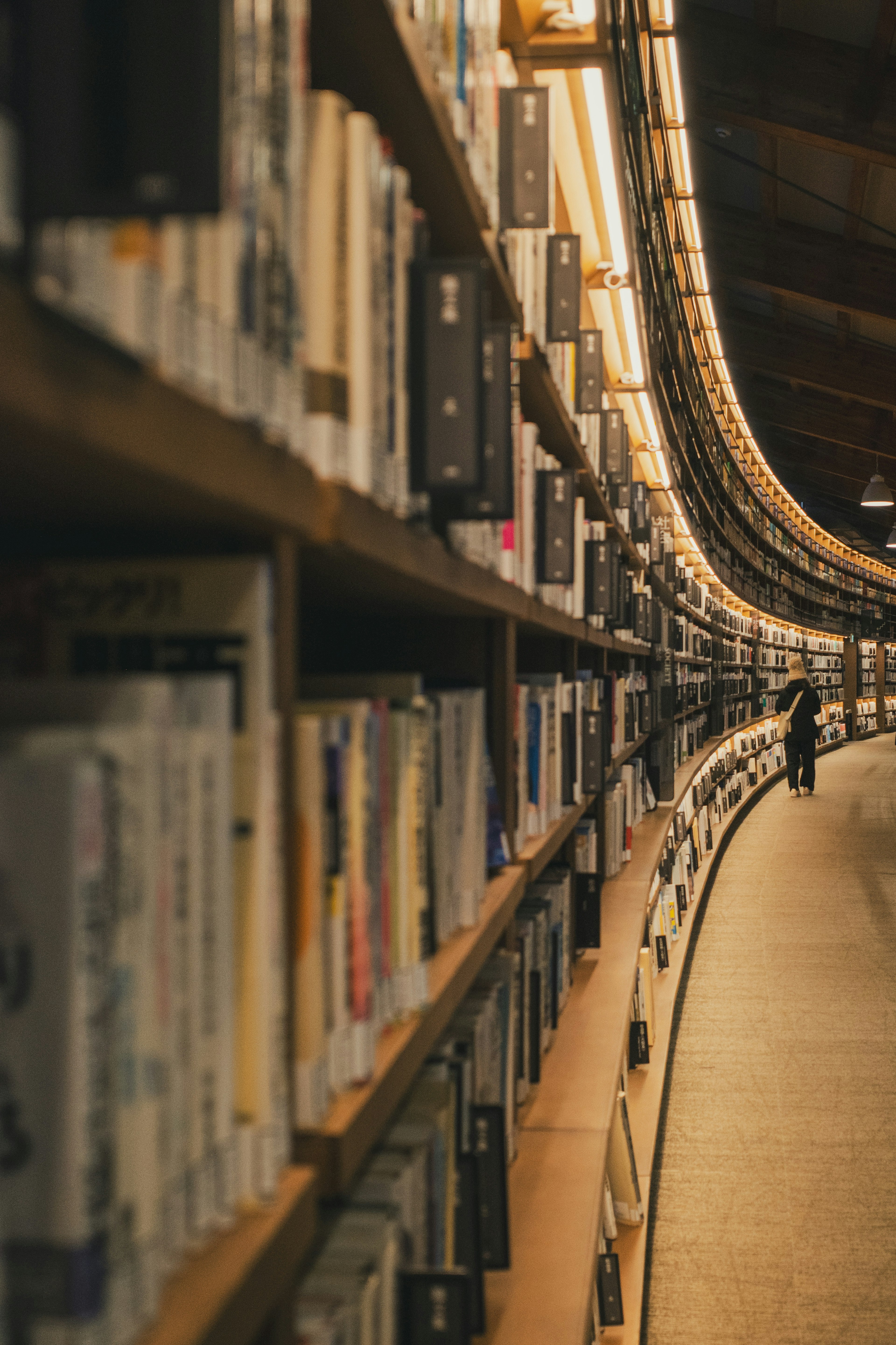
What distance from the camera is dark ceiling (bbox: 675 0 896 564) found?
6137 mm

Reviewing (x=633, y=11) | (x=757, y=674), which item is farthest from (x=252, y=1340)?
(x=757, y=674)

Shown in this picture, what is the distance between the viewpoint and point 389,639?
71.9 inches

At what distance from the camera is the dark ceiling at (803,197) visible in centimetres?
614

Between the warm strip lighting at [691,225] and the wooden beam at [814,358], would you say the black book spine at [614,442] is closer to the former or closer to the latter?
the warm strip lighting at [691,225]

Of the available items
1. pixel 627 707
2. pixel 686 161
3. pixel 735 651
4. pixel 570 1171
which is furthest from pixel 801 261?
pixel 570 1171

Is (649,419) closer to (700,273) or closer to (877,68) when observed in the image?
(877,68)

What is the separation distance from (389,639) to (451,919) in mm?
579

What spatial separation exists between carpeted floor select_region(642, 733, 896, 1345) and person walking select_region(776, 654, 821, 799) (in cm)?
467

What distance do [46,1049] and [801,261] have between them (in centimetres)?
917

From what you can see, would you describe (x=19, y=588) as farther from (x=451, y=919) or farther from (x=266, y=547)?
(x=451, y=919)

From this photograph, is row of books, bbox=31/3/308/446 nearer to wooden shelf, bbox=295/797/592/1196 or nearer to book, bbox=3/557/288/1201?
book, bbox=3/557/288/1201

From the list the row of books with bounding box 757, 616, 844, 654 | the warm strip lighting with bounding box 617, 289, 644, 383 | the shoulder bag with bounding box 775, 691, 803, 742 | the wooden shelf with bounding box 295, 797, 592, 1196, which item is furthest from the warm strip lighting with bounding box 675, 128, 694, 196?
the row of books with bounding box 757, 616, 844, 654

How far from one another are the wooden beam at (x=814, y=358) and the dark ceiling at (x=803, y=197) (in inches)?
0.6

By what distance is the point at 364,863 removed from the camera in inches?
35.4
